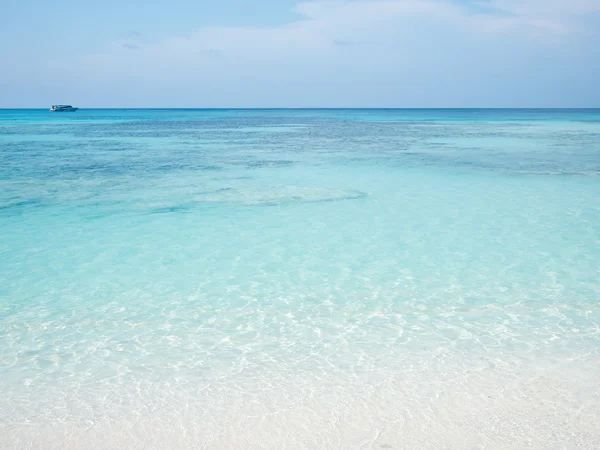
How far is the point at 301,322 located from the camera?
538cm

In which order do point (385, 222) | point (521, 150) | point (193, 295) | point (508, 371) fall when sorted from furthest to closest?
point (521, 150) → point (385, 222) → point (193, 295) → point (508, 371)

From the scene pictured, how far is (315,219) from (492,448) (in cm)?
681

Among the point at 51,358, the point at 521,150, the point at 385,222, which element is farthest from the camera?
the point at 521,150

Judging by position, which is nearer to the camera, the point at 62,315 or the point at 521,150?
the point at 62,315

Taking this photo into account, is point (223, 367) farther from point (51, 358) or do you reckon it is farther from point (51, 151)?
point (51, 151)

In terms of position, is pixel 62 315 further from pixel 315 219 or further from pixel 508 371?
pixel 315 219

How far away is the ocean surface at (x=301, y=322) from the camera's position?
3.69 meters

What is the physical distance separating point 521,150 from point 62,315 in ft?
71.6

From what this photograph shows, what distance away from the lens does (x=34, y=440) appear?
352 centimetres

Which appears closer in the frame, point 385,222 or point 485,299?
point 485,299

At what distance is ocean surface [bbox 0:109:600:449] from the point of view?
3689mm

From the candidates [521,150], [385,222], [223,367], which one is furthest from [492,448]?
[521,150]

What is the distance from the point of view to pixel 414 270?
6941mm

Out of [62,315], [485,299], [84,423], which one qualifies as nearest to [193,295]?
[62,315]
